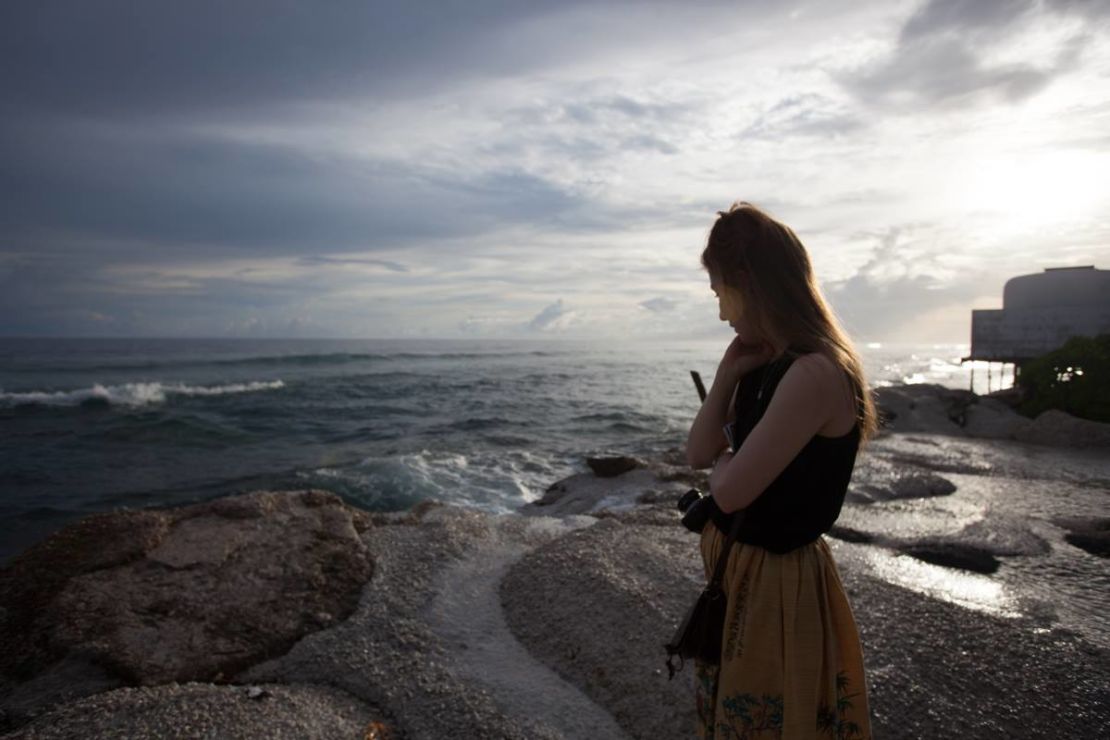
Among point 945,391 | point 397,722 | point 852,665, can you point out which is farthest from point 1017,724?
point 945,391

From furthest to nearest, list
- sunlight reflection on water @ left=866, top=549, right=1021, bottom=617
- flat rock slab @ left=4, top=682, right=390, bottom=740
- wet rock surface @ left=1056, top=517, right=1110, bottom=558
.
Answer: wet rock surface @ left=1056, top=517, right=1110, bottom=558, sunlight reflection on water @ left=866, top=549, right=1021, bottom=617, flat rock slab @ left=4, top=682, right=390, bottom=740

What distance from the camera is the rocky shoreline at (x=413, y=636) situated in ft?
10.8

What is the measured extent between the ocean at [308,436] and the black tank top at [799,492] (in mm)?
1013

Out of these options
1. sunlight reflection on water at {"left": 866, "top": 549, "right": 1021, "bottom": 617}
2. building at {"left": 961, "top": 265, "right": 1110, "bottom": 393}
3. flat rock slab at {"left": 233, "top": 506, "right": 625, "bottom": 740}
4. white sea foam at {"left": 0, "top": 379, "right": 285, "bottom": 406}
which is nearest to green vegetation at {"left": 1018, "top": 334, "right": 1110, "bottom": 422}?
building at {"left": 961, "top": 265, "right": 1110, "bottom": 393}

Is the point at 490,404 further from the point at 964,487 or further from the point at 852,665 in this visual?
the point at 852,665

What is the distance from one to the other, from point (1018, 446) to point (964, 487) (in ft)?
17.2

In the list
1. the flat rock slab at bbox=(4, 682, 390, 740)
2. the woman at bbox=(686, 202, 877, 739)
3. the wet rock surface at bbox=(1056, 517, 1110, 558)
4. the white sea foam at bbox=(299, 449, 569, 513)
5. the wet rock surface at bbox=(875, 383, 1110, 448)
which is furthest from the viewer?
the wet rock surface at bbox=(875, 383, 1110, 448)

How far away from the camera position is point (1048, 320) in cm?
2309

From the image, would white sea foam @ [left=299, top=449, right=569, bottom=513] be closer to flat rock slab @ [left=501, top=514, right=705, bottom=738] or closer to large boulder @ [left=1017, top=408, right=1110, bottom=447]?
flat rock slab @ [left=501, top=514, right=705, bottom=738]

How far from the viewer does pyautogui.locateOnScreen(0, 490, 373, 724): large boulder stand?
364 cm

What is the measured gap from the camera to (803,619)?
1.99 m

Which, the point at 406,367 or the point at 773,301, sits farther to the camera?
the point at 406,367

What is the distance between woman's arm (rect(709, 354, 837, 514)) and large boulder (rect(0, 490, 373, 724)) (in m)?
3.36

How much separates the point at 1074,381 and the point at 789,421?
17.3 meters
